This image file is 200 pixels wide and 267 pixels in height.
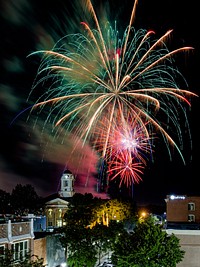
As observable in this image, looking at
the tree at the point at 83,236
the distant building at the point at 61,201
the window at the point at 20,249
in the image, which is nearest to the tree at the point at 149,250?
the window at the point at 20,249

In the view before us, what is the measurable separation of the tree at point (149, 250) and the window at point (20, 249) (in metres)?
6.73

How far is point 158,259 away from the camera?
28875mm

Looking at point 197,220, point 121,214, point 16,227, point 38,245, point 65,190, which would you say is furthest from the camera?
point 65,190

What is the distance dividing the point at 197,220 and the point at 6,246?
107ft

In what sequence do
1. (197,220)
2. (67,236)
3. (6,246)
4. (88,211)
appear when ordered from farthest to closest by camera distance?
(197,220)
(88,211)
(67,236)
(6,246)

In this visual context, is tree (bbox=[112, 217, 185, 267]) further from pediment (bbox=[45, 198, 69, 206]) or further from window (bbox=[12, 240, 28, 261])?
pediment (bbox=[45, 198, 69, 206])

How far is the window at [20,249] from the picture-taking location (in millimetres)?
30062

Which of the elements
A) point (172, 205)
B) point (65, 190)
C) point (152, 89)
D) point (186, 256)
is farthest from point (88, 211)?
point (65, 190)

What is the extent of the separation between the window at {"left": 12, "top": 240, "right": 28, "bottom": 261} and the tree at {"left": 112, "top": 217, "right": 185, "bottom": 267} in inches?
265

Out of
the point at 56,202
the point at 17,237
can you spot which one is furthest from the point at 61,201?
the point at 17,237

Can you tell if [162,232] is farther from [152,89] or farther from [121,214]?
[121,214]

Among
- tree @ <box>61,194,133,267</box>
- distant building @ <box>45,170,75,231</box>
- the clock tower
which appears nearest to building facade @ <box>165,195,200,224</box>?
tree @ <box>61,194,133,267</box>

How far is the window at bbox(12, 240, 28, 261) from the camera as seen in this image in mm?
30062

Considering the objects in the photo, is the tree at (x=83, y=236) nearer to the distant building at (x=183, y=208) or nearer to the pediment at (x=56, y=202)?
the distant building at (x=183, y=208)
